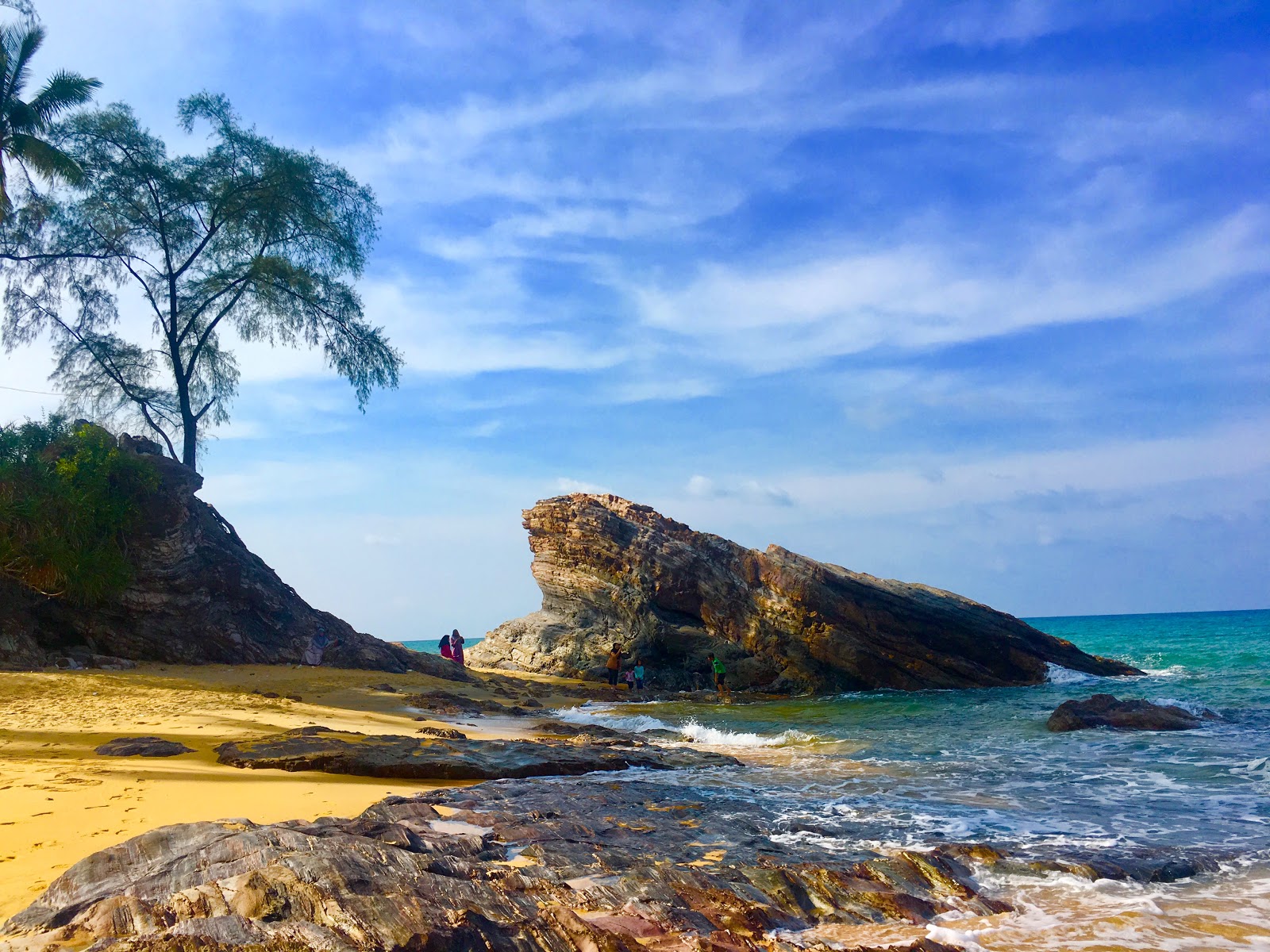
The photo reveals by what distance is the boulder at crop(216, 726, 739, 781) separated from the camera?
349 inches

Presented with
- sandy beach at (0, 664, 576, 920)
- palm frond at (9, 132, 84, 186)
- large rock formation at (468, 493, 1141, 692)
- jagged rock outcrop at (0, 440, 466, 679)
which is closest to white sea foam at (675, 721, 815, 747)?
sandy beach at (0, 664, 576, 920)

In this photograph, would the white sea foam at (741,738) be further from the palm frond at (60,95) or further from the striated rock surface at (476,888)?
the palm frond at (60,95)

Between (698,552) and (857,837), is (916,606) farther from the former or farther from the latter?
(857,837)

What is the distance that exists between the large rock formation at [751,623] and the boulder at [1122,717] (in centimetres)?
1099

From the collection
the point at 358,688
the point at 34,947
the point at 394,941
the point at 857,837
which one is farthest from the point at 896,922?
the point at 358,688

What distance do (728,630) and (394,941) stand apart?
85.1 feet

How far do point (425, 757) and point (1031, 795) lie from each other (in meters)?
7.33

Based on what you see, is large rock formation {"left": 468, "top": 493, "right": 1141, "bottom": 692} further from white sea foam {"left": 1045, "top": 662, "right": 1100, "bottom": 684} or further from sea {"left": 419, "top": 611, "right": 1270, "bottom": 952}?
sea {"left": 419, "top": 611, "right": 1270, "bottom": 952}

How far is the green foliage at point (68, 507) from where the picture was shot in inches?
634

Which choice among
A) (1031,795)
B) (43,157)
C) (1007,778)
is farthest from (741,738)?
(43,157)

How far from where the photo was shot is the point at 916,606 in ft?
92.6

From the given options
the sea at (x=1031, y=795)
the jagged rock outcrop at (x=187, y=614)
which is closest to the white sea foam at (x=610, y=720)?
the sea at (x=1031, y=795)

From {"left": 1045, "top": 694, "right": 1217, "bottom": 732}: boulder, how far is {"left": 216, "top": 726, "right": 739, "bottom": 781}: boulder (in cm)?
841

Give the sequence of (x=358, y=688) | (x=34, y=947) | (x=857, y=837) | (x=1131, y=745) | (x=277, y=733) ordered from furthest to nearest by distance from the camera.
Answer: (x=358, y=688), (x=1131, y=745), (x=277, y=733), (x=857, y=837), (x=34, y=947)
